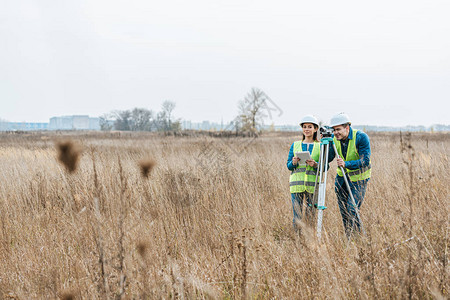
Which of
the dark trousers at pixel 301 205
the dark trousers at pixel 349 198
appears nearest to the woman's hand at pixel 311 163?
the dark trousers at pixel 301 205

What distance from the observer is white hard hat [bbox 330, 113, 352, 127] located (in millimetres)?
3149

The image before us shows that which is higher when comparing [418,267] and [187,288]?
[418,267]

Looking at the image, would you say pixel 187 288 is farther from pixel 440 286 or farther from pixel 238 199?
pixel 238 199

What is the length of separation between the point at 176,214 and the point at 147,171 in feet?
9.12

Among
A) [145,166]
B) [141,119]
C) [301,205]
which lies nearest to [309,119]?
[301,205]

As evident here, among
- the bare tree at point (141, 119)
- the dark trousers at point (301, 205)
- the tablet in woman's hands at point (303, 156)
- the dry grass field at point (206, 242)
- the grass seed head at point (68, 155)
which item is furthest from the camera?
the bare tree at point (141, 119)

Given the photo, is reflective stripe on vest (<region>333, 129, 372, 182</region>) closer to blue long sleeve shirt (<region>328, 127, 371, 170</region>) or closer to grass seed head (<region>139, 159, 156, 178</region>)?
blue long sleeve shirt (<region>328, 127, 371, 170</region>)

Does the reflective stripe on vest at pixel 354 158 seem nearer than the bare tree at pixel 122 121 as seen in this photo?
Yes

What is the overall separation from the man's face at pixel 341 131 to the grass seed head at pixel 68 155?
9.43ft

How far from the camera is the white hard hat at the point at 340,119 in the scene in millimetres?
3149

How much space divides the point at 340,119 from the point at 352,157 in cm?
48

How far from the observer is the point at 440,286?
6.38 ft

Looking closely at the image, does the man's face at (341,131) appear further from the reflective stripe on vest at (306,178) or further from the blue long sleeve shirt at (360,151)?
the reflective stripe on vest at (306,178)

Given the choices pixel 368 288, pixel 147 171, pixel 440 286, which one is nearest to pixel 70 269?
pixel 147 171
